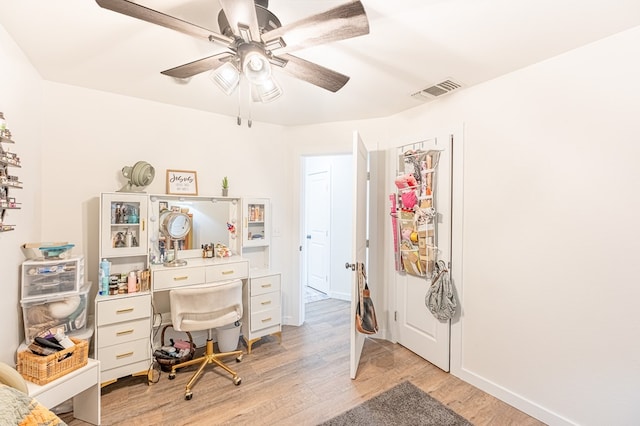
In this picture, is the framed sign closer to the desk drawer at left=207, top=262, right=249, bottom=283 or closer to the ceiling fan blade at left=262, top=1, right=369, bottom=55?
the desk drawer at left=207, top=262, right=249, bottom=283

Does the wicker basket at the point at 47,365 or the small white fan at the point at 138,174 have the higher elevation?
the small white fan at the point at 138,174

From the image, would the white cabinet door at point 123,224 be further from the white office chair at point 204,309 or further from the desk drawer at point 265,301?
the desk drawer at point 265,301

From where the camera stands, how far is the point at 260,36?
124cm

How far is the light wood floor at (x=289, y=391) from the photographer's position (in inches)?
74.2

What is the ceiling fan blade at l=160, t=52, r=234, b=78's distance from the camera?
4.69 ft

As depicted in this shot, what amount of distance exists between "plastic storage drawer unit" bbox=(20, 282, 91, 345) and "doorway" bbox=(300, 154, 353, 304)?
2.67 m

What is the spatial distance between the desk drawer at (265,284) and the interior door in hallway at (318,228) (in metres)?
1.73

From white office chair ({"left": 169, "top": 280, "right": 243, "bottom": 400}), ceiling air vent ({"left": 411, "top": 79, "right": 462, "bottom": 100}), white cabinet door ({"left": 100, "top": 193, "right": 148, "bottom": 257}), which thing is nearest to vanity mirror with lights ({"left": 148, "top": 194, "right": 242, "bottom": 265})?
white cabinet door ({"left": 100, "top": 193, "right": 148, "bottom": 257})

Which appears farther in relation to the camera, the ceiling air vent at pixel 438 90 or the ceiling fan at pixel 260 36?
the ceiling air vent at pixel 438 90

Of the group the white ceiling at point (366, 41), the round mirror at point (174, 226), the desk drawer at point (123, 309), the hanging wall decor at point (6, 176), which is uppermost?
the white ceiling at point (366, 41)

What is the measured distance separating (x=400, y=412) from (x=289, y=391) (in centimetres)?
83

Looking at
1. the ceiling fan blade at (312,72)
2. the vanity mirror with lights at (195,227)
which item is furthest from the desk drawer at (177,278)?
the ceiling fan blade at (312,72)

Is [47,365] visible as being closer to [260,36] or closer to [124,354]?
[124,354]

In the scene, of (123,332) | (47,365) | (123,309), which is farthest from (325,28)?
(123,332)
